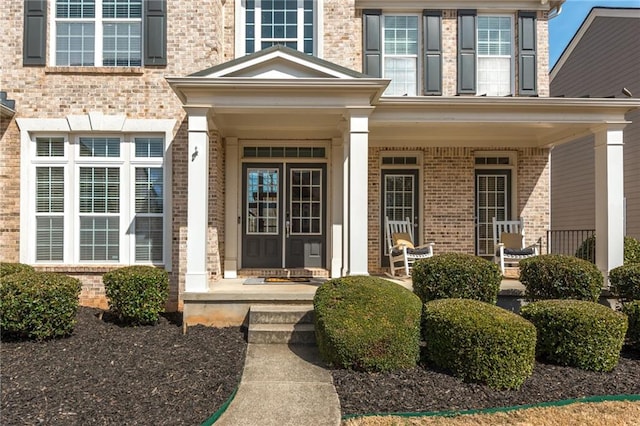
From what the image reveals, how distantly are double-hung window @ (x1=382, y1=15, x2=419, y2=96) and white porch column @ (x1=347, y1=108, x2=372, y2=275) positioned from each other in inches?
103

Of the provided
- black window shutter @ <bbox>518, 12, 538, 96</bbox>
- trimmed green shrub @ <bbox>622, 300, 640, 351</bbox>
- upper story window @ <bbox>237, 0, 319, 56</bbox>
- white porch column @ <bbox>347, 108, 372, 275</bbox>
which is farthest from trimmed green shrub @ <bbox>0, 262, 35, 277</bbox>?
black window shutter @ <bbox>518, 12, 538, 96</bbox>

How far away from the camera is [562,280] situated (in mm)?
5707

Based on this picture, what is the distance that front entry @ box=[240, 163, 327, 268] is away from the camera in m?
8.50

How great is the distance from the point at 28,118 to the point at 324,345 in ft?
20.4

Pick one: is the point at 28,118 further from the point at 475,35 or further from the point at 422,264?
the point at 475,35

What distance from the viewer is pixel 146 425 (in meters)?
3.45

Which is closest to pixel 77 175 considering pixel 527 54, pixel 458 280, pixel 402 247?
pixel 402 247

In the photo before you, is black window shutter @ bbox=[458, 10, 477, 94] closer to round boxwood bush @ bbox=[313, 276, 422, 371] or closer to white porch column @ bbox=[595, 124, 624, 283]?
white porch column @ bbox=[595, 124, 624, 283]

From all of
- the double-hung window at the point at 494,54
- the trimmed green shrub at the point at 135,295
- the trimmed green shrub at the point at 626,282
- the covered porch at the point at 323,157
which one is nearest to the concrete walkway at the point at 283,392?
the covered porch at the point at 323,157

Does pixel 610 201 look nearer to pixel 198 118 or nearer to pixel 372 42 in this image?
pixel 372 42

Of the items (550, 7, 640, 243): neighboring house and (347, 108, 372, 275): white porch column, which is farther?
(550, 7, 640, 243): neighboring house

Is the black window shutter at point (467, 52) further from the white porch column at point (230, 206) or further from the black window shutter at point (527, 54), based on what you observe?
the white porch column at point (230, 206)

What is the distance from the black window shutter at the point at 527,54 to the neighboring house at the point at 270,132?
0.09 feet

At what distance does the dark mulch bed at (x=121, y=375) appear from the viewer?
11.9ft
